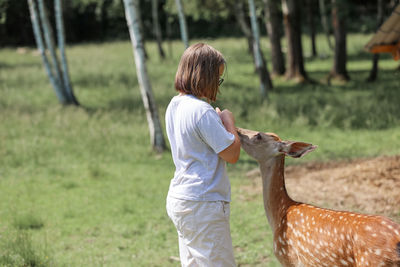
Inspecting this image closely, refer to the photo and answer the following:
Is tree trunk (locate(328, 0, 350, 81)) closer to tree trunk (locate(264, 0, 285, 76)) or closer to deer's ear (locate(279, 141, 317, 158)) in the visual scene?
tree trunk (locate(264, 0, 285, 76))

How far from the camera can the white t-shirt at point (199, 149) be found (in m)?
2.92

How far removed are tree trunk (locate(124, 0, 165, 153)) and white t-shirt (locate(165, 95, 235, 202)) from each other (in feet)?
22.5

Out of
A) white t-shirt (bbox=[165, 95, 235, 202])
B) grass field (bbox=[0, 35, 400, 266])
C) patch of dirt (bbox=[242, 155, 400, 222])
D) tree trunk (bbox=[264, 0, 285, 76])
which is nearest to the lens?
white t-shirt (bbox=[165, 95, 235, 202])

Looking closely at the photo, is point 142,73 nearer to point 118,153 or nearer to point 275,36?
point 118,153

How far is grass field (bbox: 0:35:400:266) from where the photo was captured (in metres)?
5.67

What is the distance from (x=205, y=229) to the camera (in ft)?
9.95

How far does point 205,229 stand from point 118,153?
7.35 meters

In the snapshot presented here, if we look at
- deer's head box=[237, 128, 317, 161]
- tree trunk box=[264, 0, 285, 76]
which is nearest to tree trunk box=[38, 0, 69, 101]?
tree trunk box=[264, 0, 285, 76]

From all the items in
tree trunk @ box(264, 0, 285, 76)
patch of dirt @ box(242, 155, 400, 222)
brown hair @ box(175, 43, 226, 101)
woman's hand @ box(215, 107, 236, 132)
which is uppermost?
brown hair @ box(175, 43, 226, 101)

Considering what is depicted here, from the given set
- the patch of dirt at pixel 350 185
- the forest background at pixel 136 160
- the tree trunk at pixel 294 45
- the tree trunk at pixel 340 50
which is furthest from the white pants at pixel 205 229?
the tree trunk at pixel 294 45

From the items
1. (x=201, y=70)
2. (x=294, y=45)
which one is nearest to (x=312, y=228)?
(x=201, y=70)

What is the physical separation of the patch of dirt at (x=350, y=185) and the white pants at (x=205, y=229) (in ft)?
11.1

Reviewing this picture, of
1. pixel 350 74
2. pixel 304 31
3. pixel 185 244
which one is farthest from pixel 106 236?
pixel 304 31

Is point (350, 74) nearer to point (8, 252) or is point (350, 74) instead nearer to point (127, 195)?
point (127, 195)
